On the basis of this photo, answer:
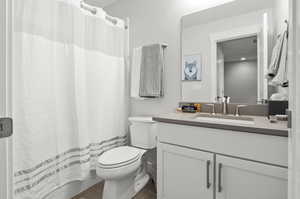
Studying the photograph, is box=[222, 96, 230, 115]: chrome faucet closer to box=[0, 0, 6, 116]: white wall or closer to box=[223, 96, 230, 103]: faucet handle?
box=[223, 96, 230, 103]: faucet handle

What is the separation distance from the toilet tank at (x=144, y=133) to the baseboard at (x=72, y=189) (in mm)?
655

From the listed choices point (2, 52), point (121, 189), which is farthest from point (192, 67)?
point (2, 52)

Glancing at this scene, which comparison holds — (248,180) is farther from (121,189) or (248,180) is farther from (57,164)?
(57,164)

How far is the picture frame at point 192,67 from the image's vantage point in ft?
5.59

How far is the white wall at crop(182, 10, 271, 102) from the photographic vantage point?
1.52m

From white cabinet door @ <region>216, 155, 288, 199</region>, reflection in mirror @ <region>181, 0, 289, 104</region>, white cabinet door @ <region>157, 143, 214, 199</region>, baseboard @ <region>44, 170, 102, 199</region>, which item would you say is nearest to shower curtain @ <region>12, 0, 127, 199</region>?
baseboard @ <region>44, 170, 102, 199</region>

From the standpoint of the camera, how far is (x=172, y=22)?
73.7 inches

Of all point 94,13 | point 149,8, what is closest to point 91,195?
point 94,13

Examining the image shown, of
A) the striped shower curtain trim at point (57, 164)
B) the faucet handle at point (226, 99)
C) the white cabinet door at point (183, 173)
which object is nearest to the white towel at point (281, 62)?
the faucet handle at point (226, 99)

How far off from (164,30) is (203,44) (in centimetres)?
53

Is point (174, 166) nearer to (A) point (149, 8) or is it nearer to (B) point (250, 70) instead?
(B) point (250, 70)

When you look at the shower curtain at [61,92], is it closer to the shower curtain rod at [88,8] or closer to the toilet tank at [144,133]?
the shower curtain rod at [88,8]

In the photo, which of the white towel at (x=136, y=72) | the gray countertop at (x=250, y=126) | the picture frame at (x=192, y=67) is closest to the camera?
the gray countertop at (x=250, y=126)

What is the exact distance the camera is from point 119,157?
1.49m
